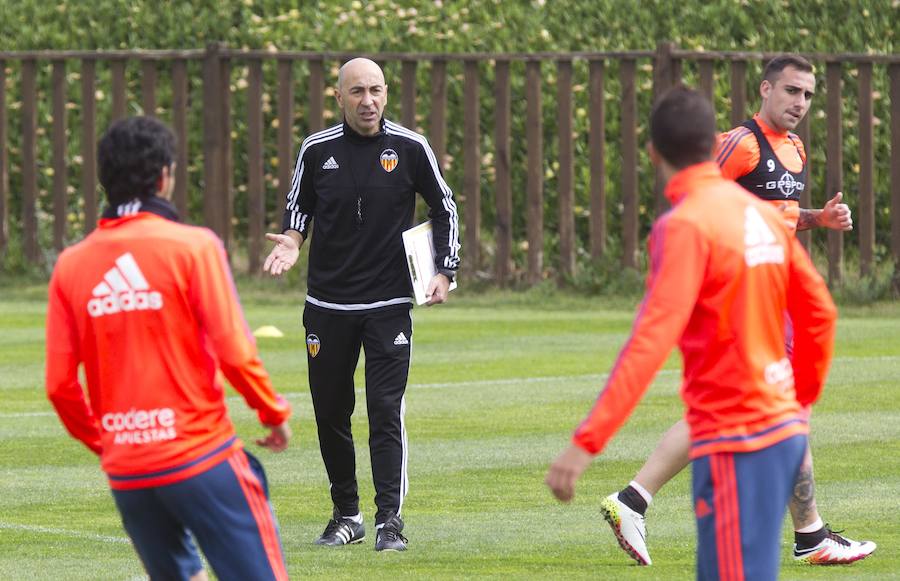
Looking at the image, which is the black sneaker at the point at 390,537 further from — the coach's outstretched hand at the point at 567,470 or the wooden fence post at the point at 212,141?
the wooden fence post at the point at 212,141

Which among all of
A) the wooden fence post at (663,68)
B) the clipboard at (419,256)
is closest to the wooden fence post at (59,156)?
the wooden fence post at (663,68)

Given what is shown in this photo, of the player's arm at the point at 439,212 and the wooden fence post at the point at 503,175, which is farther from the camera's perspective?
the wooden fence post at the point at 503,175

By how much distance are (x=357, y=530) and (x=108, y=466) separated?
11.7 ft

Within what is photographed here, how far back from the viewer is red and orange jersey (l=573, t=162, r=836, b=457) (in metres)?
5.34

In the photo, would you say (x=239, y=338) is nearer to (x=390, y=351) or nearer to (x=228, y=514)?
(x=228, y=514)

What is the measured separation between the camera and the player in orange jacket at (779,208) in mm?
8367

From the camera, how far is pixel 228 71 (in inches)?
894

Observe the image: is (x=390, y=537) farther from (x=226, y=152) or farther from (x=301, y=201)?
(x=226, y=152)

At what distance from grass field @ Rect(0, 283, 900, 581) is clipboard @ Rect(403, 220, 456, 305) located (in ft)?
3.74

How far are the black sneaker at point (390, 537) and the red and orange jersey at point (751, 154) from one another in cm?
206

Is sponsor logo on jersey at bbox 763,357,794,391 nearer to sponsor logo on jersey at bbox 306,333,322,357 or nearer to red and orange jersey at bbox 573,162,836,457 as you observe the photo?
red and orange jersey at bbox 573,162,836,457

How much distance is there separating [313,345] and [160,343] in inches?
140

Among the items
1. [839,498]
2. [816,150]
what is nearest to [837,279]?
[816,150]

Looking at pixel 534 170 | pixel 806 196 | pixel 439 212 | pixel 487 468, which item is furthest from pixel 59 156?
pixel 439 212
